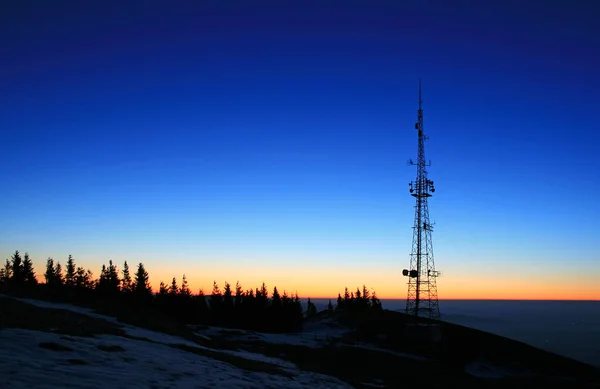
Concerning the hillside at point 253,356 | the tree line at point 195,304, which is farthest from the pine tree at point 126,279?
the hillside at point 253,356

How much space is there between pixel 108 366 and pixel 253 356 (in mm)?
17558

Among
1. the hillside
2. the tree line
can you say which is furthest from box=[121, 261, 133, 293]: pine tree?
the hillside

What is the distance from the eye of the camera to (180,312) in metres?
83.5

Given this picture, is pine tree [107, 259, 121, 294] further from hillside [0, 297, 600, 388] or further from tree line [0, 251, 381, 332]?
hillside [0, 297, 600, 388]

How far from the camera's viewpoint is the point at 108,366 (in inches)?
578

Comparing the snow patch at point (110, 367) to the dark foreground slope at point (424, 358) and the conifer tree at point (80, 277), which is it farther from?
A: the conifer tree at point (80, 277)

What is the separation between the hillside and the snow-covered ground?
0.15ft

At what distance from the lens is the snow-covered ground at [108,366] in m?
11.8

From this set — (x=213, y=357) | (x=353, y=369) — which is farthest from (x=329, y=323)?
(x=213, y=357)

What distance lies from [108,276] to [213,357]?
301 feet

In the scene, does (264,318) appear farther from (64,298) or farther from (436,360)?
(64,298)

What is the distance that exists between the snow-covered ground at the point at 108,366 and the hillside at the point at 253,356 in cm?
5

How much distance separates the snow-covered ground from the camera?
11.8m

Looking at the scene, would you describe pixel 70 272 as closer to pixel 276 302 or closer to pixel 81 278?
pixel 81 278
